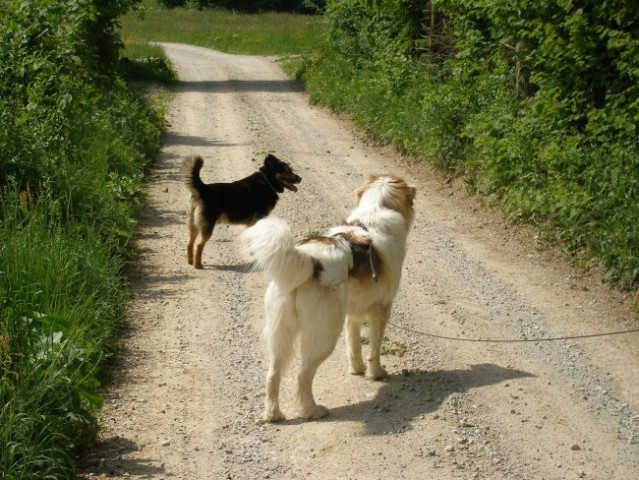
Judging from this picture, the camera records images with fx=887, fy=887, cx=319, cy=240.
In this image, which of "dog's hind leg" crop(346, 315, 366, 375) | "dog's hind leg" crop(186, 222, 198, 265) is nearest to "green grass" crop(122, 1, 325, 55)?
"dog's hind leg" crop(186, 222, 198, 265)

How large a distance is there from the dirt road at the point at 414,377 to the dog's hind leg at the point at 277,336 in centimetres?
17

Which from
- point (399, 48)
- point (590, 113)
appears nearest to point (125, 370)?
point (590, 113)

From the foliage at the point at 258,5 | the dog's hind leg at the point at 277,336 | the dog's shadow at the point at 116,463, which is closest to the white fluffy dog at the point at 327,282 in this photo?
the dog's hind leg at the point at 277,336

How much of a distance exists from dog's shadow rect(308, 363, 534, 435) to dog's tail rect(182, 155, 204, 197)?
12.3 ft

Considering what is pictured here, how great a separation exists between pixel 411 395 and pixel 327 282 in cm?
121

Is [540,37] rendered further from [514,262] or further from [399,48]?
[399,48]

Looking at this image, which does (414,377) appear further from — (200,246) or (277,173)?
(277,173)

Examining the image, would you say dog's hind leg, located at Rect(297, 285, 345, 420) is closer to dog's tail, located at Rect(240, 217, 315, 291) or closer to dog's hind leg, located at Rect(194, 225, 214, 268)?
dog's tail, located at Rect(240, 217, 315, 291)

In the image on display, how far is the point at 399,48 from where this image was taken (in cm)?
2005

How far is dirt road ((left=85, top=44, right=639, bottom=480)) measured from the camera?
5527 mm

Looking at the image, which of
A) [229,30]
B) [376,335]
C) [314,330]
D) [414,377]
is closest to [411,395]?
[414,377]

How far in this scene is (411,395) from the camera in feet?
21.4

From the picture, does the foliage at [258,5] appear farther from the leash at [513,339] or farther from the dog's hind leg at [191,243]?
the leash at [513,339]

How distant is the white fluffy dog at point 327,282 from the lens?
5684mm
